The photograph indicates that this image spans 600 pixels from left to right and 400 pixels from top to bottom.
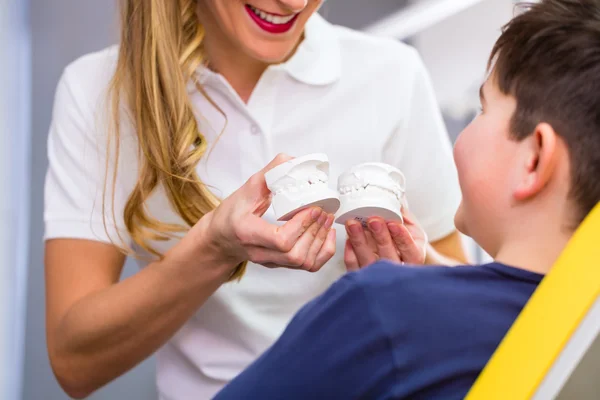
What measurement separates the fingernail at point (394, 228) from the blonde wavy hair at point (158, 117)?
0.23 metres

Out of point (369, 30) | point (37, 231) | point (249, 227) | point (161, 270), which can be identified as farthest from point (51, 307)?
point (369, 30)

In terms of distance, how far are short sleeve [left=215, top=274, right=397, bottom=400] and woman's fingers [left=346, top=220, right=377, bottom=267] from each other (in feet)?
0.80

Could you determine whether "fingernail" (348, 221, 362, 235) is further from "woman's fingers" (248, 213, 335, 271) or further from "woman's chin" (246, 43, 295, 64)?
"woman's chin" (246, 43, 295, 64)

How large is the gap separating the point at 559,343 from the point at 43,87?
163cm

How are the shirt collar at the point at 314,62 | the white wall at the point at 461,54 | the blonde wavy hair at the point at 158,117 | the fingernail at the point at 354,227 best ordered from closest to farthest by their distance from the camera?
the fingernail at the point at 354,227
the blonde wavy hair at the point at 158,117
the shirt collar at the point at 314,62
the white wall at the point at 461,54

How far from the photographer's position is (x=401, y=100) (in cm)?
127

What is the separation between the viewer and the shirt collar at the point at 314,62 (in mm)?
1240

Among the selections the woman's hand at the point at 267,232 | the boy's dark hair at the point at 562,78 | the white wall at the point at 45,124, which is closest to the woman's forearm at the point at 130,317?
the woman's hand at the point at 267,232

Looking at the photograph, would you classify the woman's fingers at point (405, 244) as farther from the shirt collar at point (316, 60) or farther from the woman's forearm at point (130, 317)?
the shirt collar at point (316, 60)

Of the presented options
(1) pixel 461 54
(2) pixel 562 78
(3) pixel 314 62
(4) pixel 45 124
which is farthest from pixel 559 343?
(1) pixel 461 54

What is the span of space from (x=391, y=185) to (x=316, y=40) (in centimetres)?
46

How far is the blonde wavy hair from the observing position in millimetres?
1079

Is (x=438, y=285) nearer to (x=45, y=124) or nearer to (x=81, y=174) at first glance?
(x=81, y=174)

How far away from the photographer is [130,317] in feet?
3.44
